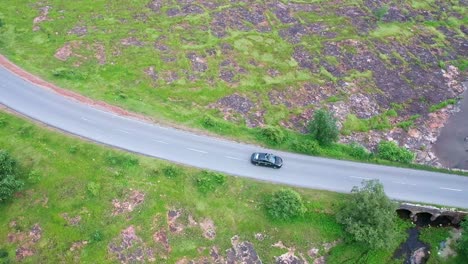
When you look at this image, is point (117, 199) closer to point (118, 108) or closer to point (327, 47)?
point (118, 108)

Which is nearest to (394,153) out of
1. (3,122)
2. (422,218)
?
(422,218)

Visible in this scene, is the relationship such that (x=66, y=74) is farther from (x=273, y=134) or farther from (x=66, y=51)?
(x=273, y=134)

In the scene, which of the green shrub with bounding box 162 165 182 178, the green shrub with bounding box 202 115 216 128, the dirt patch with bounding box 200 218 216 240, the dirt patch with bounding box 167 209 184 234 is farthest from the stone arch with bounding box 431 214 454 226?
the green shrub with bounding box 162 165 182 178

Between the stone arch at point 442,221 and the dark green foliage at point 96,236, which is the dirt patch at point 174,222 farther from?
the stone arch at point 442,221

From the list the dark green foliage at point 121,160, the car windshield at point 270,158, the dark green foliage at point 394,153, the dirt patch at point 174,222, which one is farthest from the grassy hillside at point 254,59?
the dirt patch at point 174,222

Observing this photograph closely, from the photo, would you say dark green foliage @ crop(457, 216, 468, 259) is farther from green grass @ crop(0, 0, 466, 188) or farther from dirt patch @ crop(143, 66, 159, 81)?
dirt patch @ crop(143, 66, 159, 81)

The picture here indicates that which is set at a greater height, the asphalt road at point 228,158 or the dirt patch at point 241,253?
the asphalt road at point 228,158

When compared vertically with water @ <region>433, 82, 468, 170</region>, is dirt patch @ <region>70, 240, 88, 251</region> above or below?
below
